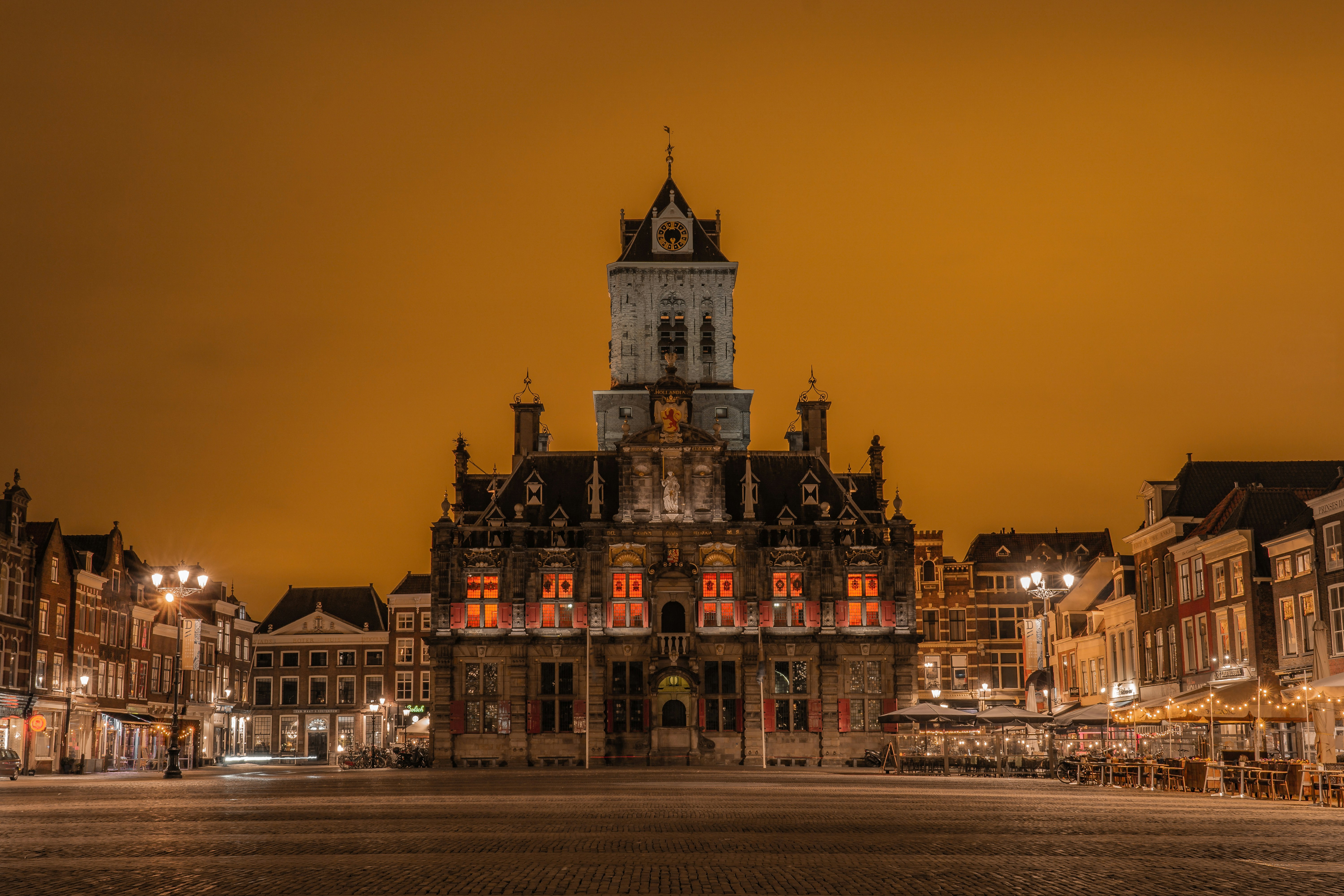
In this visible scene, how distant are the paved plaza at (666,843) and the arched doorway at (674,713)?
42.3 meters

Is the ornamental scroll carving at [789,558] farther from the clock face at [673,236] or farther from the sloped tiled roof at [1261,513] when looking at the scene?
the sloped tiled roof at [1261,513]

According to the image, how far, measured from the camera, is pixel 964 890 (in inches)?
583

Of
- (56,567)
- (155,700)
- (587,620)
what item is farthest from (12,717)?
(587,620)

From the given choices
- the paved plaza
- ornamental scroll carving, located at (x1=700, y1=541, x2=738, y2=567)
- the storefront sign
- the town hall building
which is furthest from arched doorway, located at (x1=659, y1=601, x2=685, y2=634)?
the paved plaza

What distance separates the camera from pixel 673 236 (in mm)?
100625

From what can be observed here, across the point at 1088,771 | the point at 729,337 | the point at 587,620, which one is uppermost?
the point at 729,337

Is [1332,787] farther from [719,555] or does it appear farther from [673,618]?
[673,618]

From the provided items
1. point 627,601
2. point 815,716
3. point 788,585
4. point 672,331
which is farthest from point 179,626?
point 672,331

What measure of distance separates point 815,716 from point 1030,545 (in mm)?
30405

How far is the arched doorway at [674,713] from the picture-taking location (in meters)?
80.2

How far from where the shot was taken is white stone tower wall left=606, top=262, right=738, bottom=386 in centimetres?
9781

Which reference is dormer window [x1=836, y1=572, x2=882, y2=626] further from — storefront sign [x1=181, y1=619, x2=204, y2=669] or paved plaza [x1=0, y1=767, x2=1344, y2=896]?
paved plaza [x1=0, y1=767, x2=1344, y2=896]

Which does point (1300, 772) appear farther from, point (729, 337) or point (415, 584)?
point (415, 584)

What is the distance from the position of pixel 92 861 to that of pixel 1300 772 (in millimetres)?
26086
